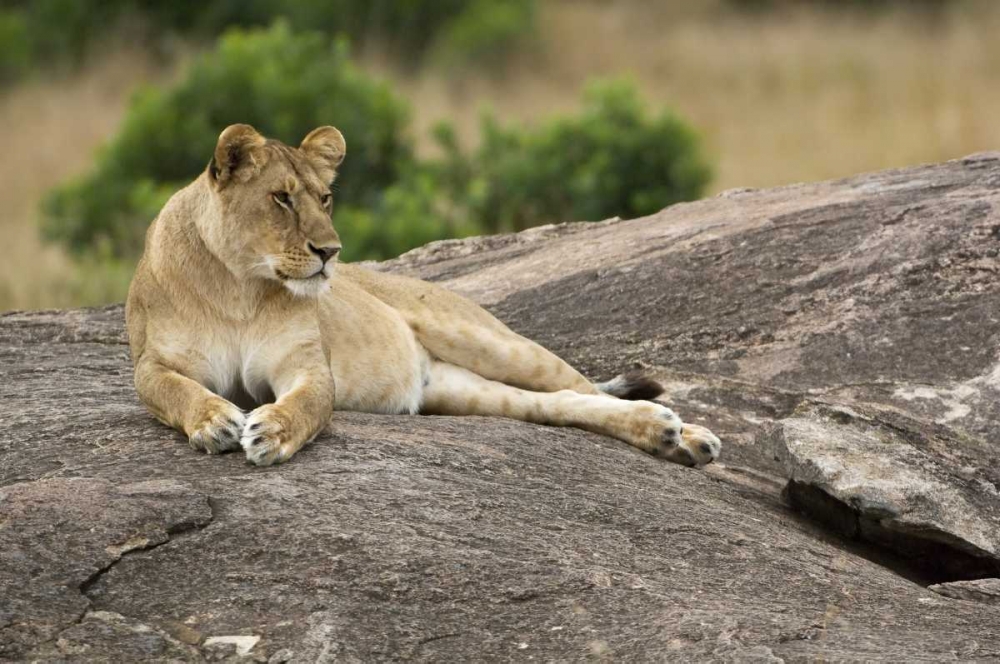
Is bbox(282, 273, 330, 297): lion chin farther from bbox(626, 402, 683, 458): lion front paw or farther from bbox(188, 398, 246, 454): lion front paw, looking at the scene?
bbox(626, 402, 683, 458): lion front paw

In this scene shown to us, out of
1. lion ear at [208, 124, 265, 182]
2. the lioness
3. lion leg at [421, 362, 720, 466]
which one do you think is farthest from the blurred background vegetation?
lion ear at [208, 124, 265, 182]

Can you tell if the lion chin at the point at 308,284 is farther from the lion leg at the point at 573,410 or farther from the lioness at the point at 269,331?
the lion leg at the point at 573,410

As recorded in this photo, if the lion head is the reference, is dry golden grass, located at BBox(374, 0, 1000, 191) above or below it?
below

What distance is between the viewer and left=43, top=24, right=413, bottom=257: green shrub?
1741cm

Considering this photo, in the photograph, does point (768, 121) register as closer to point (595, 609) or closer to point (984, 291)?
point (984, 291)

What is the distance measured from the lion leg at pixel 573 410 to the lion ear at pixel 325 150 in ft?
3.93

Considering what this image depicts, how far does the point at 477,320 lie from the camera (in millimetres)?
7254

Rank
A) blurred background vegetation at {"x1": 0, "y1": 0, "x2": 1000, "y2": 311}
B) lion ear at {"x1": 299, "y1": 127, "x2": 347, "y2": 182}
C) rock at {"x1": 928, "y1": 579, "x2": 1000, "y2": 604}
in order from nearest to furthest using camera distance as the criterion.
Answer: rock at {"x1": 928, "y1": 579, "x2": 1000, "y2": 604} → lion ear at {"x1": 299, "y1": 127, "x2": 347, "y2": 182} → blurred background vegetation at {"x1": 0, "y1": 0, "x2": 1000, "y2": 311}

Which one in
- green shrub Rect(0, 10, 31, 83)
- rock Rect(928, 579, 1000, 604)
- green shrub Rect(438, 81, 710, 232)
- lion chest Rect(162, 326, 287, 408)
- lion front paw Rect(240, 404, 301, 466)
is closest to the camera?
lion front paw Rect(240, 404, 301, 466)

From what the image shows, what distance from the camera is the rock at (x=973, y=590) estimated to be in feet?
17.9

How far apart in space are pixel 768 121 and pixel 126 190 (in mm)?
8922

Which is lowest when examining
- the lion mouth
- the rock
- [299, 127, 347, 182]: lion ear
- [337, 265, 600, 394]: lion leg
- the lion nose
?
the rock

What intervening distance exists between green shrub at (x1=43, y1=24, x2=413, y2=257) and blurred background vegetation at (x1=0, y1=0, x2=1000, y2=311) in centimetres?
2

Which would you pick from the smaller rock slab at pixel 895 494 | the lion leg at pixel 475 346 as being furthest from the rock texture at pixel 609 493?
the lion leg at pixel 475 346
